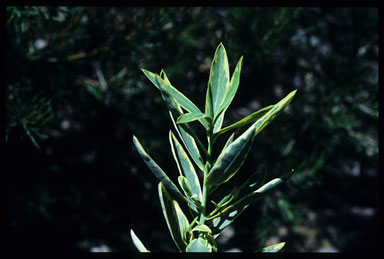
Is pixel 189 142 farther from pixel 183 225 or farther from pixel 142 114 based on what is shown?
pixel 142 114

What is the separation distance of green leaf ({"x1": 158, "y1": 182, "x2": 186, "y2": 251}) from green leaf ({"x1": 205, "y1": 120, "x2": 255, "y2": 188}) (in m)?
0.08

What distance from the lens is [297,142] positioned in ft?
3.78

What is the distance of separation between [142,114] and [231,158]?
2.77 feet

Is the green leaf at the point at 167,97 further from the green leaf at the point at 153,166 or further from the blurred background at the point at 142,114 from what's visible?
the blurred background at the point at 142,114

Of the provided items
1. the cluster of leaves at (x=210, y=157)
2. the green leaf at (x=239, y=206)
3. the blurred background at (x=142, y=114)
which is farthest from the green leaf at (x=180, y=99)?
the blurred background at (x=142, y=114)

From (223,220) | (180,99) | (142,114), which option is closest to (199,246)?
(223,220)

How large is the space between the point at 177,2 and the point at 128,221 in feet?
2.93

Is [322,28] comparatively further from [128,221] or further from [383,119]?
[128,221]

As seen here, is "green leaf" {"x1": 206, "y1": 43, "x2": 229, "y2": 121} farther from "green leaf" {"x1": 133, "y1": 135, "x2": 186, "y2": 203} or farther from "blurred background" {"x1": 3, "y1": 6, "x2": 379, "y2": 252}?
"blurred background" {"x1": 3, "y1": 6, "x2": 379, "y2": 252}

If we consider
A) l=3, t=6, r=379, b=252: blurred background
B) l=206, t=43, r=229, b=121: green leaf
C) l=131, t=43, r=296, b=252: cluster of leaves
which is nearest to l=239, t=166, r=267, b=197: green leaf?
l=131, t=43, r=296, b=252: cluster of leaves

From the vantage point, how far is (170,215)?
431 mm

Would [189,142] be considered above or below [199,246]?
above

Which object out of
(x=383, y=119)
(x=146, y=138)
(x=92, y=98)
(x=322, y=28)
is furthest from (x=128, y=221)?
(x=322, y=28)

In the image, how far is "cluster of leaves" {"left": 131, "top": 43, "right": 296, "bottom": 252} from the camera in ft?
1.16
